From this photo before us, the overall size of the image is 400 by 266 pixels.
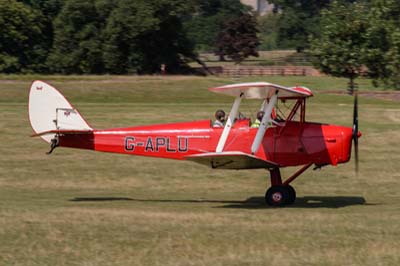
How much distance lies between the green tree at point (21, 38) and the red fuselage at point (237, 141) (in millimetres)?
49458

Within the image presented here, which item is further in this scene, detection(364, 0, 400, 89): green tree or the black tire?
detection(364, 0, 400, 89): green tree

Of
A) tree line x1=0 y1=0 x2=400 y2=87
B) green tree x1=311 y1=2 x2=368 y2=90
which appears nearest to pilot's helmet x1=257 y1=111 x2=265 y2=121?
green tree x1=311 y1=2 x2=368 y2=90

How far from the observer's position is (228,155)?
15766 mm

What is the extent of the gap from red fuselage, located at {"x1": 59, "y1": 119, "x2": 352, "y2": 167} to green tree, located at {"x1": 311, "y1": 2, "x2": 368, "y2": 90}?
124 ft

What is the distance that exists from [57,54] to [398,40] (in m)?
29.7

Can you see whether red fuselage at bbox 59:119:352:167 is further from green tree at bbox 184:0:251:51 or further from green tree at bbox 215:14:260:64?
green tree at bbox 184:0:251:51

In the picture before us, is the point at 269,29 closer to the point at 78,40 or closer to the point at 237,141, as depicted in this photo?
the point at 78,40

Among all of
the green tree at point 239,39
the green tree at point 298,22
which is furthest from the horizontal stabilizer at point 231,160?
the green tree at point 298,22

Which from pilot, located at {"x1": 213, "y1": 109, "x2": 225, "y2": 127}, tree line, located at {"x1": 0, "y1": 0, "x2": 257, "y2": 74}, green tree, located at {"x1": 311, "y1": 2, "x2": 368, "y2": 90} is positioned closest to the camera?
pilot, located at {"x1": 213, "y1": 109, "x2": 225, "y2": 127}

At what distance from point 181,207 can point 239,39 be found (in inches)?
3044

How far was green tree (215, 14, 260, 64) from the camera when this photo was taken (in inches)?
3635

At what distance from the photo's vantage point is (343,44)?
2174 inches

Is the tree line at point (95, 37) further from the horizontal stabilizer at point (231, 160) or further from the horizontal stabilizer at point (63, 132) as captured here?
the horizontal stabilizer at point (231, 160)

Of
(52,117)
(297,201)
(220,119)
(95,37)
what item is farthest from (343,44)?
(52,117)
